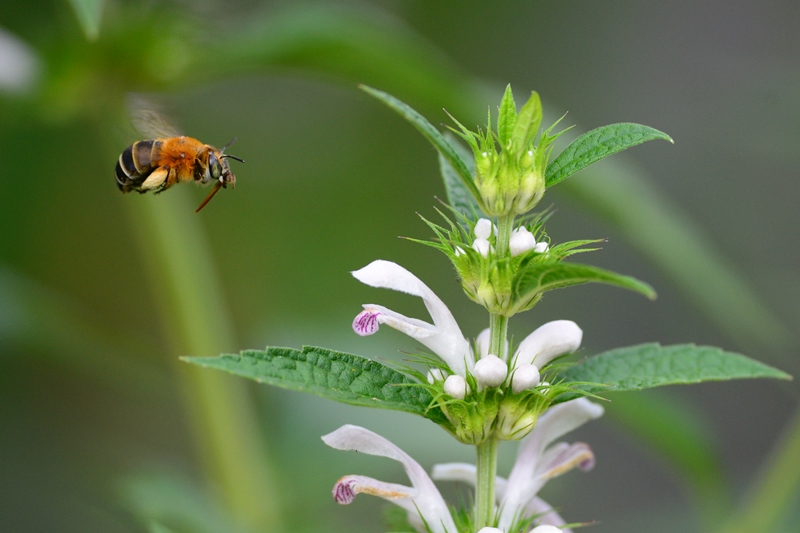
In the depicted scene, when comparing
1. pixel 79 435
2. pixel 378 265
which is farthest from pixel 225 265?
pixel 378 265

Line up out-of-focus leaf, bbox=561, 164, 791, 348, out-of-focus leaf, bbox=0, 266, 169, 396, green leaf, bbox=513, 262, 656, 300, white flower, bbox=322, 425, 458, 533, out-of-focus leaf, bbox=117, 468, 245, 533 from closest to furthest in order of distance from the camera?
green leaf, bbox=513, 262, 656, 300 < white flower, bbox=322, 425, 458, 533 < out-of-focus leaf, bbox=117, 468, 245, 533 < out-of-focus leaf, bbox=561, 164, 791, 348 < out-of-focus leaf, bbox=0, 266, 169, 396

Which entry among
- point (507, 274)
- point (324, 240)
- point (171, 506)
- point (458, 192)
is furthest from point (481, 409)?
point (324, 240)

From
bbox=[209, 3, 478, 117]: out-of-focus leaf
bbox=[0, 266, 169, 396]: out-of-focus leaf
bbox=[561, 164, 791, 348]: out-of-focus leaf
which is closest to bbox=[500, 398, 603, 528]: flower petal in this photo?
bbox=[561, 164, 791, 348]: out-of-focus leaf

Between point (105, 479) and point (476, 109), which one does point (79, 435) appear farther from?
point (476, 109)

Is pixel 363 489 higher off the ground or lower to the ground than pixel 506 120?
lower

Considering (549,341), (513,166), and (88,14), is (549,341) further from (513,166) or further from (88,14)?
(88,14)

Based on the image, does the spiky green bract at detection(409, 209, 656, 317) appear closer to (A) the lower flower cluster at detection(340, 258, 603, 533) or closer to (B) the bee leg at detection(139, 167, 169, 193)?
(A) the lower flower cluster at detection(340, 258, 603, 533)

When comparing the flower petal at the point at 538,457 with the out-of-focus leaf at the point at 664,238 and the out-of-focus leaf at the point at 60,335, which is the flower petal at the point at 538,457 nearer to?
the out-of-focus leaf at the point at 664,238

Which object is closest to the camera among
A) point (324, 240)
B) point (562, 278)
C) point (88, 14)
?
point (562, 278)
